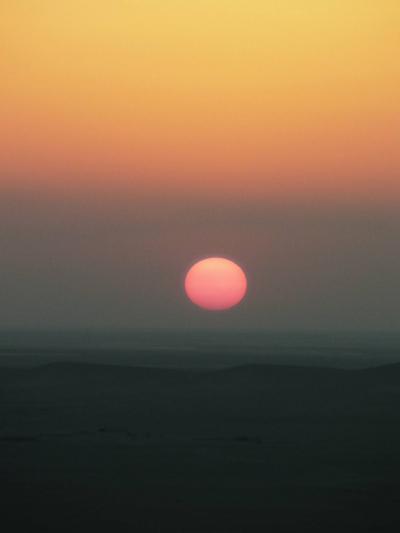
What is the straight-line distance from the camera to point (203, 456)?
2972 cm

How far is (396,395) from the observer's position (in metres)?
47.9

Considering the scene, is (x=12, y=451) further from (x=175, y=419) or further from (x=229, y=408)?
(x=229, y=408)

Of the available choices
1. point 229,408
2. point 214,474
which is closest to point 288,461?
point 214,474

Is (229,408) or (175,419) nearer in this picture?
(175,419)

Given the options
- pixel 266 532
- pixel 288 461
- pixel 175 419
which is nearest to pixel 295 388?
pixel 175 419

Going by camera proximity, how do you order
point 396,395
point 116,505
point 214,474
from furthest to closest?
point 396,395, point 214,474, point 116,505

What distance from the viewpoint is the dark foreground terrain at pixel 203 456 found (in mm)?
22000

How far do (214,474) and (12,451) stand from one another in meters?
6.26

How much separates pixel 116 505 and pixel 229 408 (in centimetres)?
1974

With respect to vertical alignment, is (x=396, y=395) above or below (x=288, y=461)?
above

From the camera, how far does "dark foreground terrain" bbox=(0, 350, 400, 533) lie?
22000mm

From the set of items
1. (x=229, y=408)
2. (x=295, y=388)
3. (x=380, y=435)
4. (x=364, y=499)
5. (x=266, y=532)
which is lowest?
(x=266, y=532)

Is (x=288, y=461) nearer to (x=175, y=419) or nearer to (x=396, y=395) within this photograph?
(x=175, y=419)

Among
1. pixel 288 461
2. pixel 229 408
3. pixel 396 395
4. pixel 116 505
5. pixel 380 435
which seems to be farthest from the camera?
pixel 396 395
